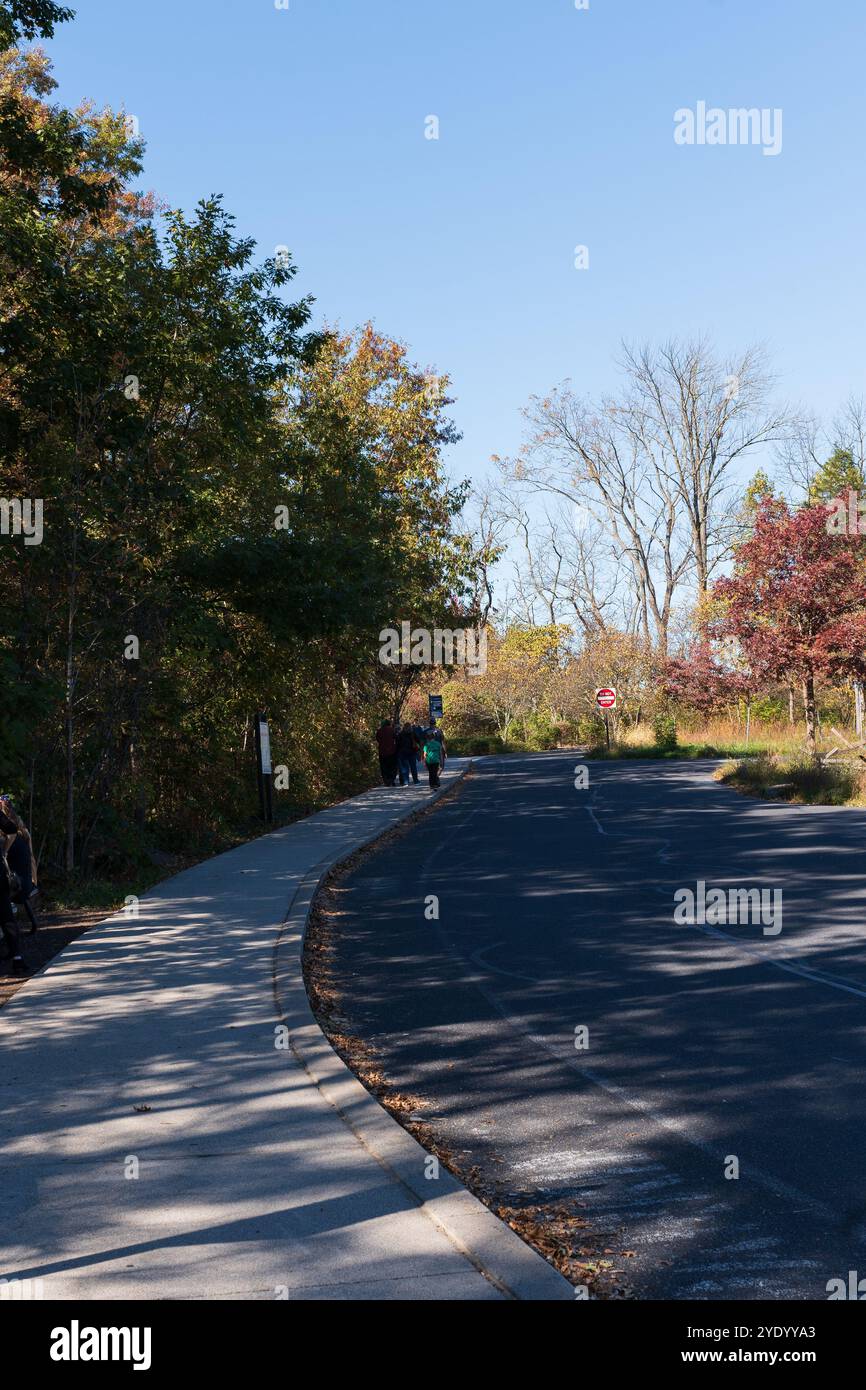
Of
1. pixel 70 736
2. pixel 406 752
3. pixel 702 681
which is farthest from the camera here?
pixel 702 681

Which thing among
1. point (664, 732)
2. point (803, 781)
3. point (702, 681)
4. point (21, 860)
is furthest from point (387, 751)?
point (21, 860)

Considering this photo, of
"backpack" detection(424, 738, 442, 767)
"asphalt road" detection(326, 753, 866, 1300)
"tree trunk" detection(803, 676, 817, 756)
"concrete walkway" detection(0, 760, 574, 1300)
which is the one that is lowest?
"asphalt road" detection(326, 753, 866, 1300)

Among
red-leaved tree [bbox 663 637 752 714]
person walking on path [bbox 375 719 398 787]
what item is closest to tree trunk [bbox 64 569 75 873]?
person walking on path [bbox 375 719 398 787]

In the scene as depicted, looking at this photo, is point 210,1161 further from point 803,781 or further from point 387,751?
point 387,751

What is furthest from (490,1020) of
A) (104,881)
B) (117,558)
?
(117,558)

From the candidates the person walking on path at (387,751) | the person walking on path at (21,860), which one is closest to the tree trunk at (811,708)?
the person walking on path at (387,751)

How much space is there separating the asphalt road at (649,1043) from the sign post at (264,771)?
6.54 metres

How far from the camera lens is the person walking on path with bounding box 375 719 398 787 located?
32.2 m

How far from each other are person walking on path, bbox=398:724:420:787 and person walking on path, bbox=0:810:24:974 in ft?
81.7

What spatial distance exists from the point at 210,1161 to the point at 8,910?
5115mm

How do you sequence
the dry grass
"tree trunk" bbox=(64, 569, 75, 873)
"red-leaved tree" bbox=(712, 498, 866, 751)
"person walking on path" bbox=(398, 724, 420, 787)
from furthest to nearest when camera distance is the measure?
"person walking on path" bbox=(398, 724, 420, 787) → "red-leaved tree" bbox=(712, 498, 866, 751) → the dry grass → "tree trunk" bbox=(64, 569, 75, 873)

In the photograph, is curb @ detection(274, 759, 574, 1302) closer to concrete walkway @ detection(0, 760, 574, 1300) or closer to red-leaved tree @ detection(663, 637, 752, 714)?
concrete walkway @ detection(0, 760, 574, 1300)

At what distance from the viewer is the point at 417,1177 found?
17.4 ft

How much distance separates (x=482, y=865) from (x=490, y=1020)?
8.70m
